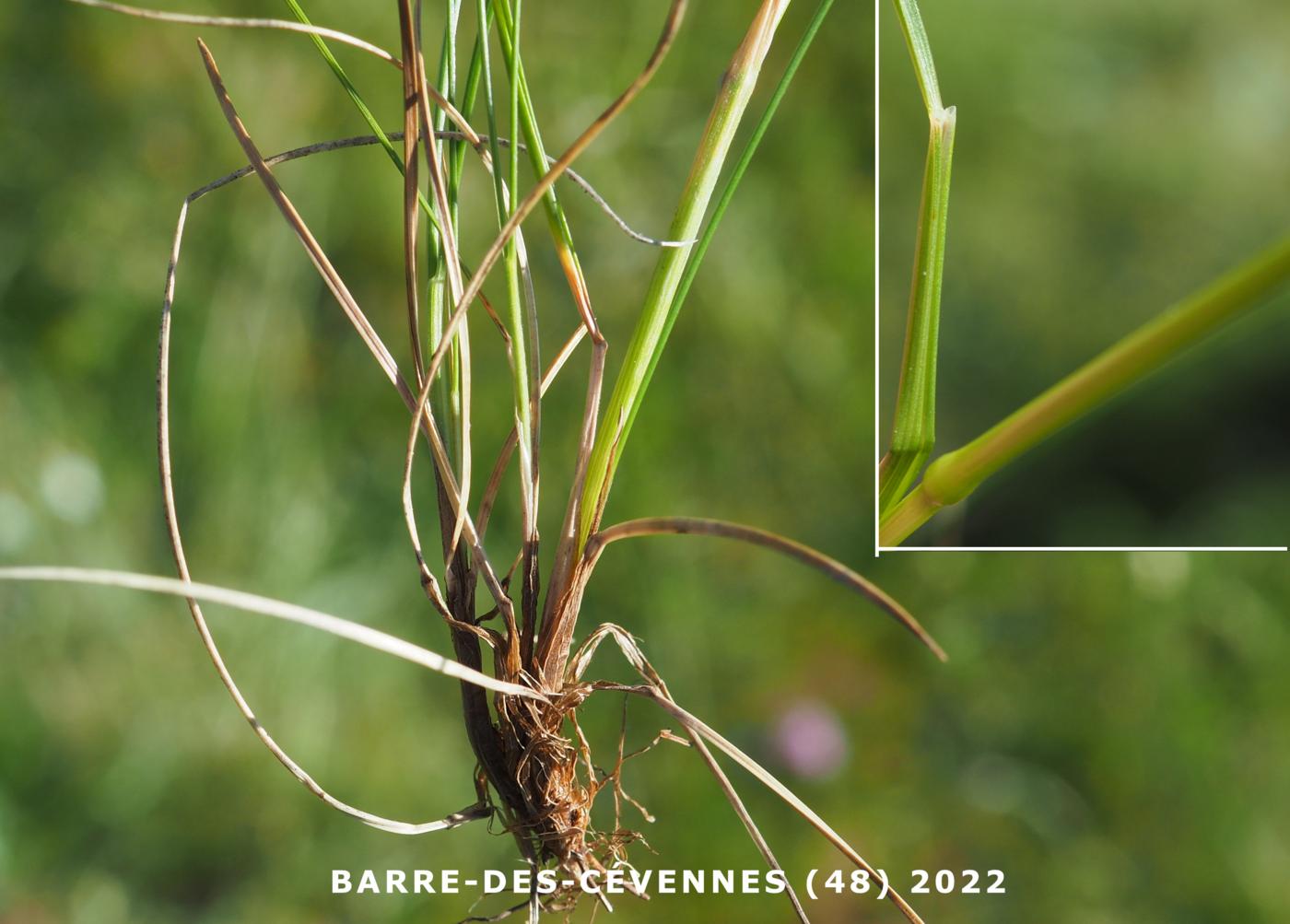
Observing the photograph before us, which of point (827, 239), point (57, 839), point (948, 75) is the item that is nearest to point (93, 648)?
point (57, 839)

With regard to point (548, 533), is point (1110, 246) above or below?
above

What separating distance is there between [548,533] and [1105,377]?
1.66ft

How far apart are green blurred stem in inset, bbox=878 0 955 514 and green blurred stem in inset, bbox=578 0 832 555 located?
2 cm

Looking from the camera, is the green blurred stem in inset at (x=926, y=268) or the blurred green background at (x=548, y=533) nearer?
the green blurred stem in inset at (x=926, y=268)

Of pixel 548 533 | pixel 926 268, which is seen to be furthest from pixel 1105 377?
pixel 548 533

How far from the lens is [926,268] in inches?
8.6

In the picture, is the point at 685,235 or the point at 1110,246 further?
the point at 1110,246

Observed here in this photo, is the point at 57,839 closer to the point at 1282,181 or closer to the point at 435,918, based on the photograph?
the point at 435,918

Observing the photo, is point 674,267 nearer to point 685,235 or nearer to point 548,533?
point 685,235

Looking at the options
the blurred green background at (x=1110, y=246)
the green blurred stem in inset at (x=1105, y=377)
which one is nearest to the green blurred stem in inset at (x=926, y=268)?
the green blurred stem in inset at (x=1105, y=377)

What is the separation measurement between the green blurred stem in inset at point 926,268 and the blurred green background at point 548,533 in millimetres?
447

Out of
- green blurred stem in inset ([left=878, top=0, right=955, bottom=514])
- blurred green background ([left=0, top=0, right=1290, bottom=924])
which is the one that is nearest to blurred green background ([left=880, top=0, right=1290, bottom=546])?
blurred green background ([left=0, top=0, right=1290, bottom=924])

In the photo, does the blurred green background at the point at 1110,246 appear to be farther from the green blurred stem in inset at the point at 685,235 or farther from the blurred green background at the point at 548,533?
the green blurred stem in inset at the point at 685,235

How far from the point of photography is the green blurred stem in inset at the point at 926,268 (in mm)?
216
